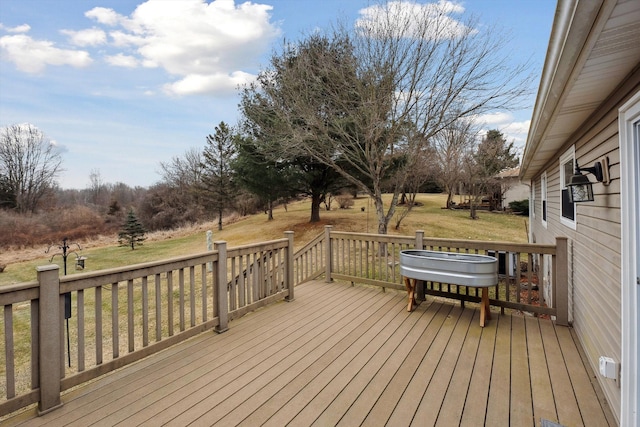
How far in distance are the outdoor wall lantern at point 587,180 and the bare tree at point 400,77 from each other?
20.8 ft

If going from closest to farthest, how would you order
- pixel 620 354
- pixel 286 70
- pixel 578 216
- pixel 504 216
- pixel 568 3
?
1. pixel 568 3
2. pixel 620 354
3. pixel 578 216
4. pixel 286 70
5. pixel 504 216

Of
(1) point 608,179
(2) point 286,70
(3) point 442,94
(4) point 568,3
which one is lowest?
(1) point 608,179

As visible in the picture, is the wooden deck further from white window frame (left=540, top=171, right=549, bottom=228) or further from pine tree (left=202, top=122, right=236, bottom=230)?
pine tree (left=202, top=122, right=236, bottom=230)

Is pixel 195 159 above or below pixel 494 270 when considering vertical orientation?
above

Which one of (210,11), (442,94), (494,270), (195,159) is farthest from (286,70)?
(195,159)

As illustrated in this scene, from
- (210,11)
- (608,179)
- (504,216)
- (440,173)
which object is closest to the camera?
(608,179)

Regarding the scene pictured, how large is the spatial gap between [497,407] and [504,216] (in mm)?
19949

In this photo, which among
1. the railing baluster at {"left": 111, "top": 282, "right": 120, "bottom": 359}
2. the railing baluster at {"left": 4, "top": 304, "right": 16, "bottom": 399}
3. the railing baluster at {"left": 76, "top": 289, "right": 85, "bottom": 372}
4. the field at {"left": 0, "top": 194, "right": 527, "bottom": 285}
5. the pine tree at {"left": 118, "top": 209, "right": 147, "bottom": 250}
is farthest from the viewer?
the pine tree at {"left": 118, "top": 209, "right": 147, "bottom": 250}

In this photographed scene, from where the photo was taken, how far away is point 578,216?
340 centimetres

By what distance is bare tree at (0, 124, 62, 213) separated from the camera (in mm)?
22427

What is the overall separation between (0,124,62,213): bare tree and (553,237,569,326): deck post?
3075 centimetres

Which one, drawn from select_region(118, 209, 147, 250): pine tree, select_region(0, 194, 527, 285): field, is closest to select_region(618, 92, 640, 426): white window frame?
select_region(0, 194, 527, 285): field

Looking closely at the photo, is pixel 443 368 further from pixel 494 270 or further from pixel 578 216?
pixel 578 216

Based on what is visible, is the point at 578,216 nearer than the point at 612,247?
No
